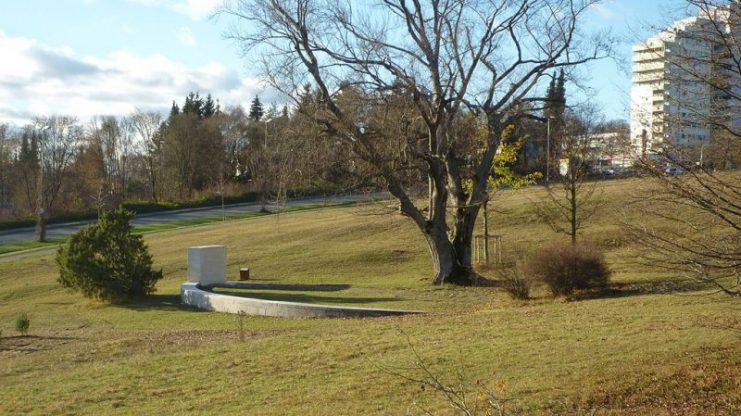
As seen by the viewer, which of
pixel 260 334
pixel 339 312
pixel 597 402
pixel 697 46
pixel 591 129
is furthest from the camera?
pixel 591 129

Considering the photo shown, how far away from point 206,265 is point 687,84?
21116mm

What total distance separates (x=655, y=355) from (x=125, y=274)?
19446 millimetres

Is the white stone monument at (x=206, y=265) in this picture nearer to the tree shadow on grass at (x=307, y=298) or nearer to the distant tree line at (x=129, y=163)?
the tree shadow on grass at (x=307, y=298)

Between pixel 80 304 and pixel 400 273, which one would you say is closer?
pixel 80 304

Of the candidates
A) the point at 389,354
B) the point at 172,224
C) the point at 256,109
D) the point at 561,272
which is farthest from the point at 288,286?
the point at 256,109

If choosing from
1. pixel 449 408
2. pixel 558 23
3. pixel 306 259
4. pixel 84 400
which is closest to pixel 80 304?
pixel 306 259

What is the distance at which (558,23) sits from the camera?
81.7 ft

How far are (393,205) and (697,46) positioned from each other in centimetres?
1809

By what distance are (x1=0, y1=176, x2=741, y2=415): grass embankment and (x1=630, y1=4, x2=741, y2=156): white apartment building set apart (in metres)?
0.77

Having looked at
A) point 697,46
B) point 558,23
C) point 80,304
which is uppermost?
point 558,23

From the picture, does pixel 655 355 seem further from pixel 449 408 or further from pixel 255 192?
pixel 255 192

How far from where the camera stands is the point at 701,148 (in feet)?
27.8

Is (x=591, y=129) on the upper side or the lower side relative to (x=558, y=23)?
lower

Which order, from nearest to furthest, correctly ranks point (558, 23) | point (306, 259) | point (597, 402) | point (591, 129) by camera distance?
point (597, 402) < point (558, 23) < point (591, 129) < point (306, 259)
